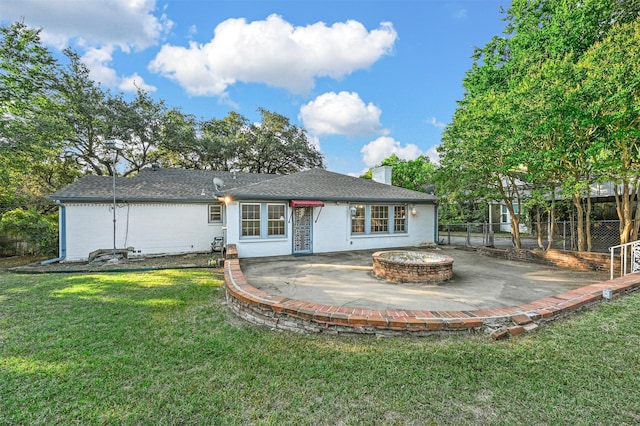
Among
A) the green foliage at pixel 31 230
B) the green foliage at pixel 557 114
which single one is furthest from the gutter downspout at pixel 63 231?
the green foliage at pixel 557 114

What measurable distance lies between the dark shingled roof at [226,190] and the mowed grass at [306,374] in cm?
616

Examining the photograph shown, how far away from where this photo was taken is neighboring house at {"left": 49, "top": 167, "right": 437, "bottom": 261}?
999 cm

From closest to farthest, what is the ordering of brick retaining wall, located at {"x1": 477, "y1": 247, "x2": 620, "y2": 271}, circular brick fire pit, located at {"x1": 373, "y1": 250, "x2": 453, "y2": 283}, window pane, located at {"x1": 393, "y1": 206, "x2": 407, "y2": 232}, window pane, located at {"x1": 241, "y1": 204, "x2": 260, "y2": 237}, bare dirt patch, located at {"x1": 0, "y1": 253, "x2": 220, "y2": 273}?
1. circular brick fire pit, located at {"x1": 373, "y1": 250, "x2": 453, "y2": 283}
2. brick retaining wall, located at {"x1": 477, "y1": 247, "x2": 620, "y2": 271}
3. bare dirt patch, located at {"x1": 0, "y1": 253, "x2": 220, "y2": 273}
4. window pane, located at {"x1": 241, "y1": 204, "x2": 260, "y2": 237}
5. window pane, located at {"x1": 393, "y1": 206, "x2": 407, "y2": 232}

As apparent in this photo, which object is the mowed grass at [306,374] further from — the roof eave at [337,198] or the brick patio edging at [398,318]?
the roof eave at [337,198]

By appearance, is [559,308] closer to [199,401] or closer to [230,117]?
[199,401]

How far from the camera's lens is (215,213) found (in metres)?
12.9

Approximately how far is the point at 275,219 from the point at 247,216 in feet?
3.47

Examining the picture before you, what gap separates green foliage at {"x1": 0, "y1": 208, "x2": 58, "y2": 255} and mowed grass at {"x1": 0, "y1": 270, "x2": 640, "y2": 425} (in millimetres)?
11267

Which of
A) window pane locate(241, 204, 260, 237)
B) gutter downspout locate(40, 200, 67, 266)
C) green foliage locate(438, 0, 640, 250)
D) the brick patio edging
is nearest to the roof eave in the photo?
window pane locate(241, 204, 260, 237)

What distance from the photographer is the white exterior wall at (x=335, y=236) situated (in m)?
9.66

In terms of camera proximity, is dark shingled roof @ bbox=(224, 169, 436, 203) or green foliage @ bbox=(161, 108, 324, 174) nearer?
dark shingled roof @ bbox=(224, 169, 436, 203)

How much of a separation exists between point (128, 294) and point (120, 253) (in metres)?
6.67

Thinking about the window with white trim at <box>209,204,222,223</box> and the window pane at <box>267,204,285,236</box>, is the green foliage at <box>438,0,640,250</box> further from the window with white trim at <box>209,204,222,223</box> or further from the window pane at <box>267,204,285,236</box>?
the window with white trim at <box>209,204,222,223</box>

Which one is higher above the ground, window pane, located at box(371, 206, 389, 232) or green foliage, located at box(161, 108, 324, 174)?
green foliage, located at box(161, 108, 324, 174)
